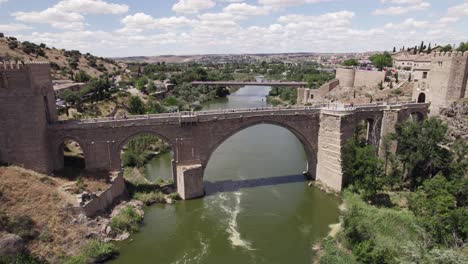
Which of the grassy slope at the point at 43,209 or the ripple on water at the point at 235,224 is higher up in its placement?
the grassy slope at the point at 43,209

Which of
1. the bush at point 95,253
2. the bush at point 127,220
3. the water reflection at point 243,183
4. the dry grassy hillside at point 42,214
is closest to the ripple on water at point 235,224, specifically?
the water reflection at point 243,183

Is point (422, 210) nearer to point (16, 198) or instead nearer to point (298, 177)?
point (298, 177)

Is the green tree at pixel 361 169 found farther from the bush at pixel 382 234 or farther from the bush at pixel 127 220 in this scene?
the bush at pixel 127 220

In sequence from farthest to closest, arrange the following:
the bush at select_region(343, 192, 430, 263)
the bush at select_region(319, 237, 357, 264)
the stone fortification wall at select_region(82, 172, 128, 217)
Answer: the stone fortification wall at select_region(82, 172, 128, 217)
the bush at select_region(319, 237, 357, 264)
the bush at select_region(343, 192, 430, 263)

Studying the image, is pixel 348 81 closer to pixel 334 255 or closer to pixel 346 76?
pixel 346 76

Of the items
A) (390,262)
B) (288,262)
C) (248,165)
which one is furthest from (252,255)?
(248,165)

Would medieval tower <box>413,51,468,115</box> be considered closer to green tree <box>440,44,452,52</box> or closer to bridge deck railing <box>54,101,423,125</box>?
bridge deck railing <box>54,101,423,125</box>

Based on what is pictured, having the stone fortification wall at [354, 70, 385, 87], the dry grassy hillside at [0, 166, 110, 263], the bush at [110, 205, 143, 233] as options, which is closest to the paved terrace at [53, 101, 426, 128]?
the dry grassy hillside at [0, 166, 110, 263]
